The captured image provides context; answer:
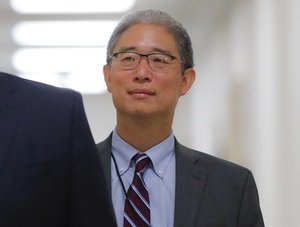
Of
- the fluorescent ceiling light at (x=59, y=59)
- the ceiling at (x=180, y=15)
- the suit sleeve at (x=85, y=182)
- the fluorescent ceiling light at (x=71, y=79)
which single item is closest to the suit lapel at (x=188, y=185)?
the suit sleeve at (x=85, y=182)

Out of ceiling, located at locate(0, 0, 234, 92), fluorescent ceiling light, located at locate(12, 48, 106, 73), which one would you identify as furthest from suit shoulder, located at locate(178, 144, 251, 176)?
fluorescent ceiling light, located at locate(12, 48, 106, 73)

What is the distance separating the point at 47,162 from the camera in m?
1.05

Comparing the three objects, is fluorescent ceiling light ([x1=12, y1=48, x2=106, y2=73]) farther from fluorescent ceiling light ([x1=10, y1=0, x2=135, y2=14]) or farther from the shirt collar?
the shirt collar

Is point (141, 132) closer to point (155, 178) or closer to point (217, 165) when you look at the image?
point (155, 178)

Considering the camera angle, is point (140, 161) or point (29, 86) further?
point (140, 161)

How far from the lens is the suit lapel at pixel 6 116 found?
3.41 ft

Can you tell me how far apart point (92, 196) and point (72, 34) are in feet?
17.3

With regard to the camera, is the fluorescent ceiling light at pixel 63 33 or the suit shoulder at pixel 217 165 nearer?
the suit shoulder at pixel 217 165

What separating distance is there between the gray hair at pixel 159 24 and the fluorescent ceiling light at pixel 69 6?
11.1 feet

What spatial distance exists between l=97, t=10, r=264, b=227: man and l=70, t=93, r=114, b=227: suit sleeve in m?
0.63

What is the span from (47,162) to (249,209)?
2.87 ft

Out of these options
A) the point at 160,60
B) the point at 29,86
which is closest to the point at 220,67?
the point at 160,60

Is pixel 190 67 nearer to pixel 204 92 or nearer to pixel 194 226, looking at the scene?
pixel 194 226

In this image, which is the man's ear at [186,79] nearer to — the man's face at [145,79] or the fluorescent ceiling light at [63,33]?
the man's face at [145,79]
